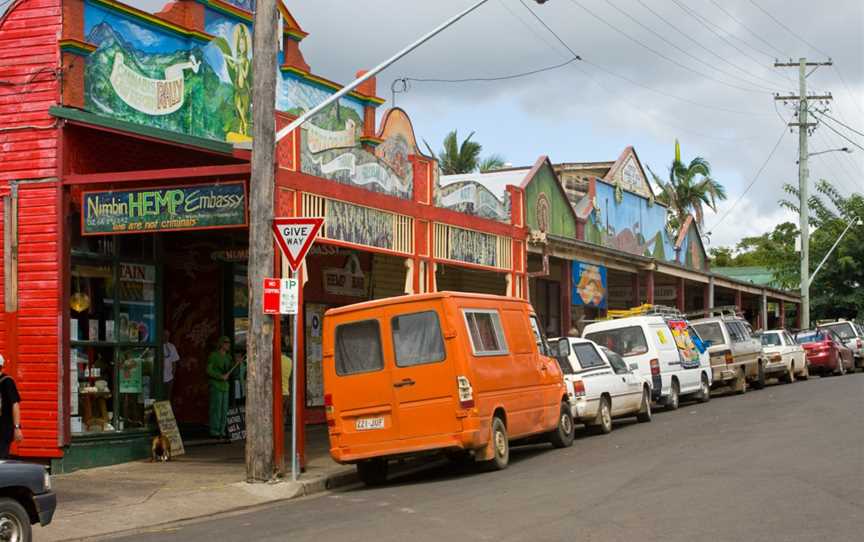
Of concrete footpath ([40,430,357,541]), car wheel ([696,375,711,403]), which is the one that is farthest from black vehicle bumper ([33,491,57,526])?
car wheel ([696,375,711,403])

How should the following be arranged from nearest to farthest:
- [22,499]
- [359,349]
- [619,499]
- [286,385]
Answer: [22,499], [619,499], [359,349], [286,385]

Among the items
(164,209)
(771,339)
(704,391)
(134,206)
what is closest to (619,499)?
(164,209)

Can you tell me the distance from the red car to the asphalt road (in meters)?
19.8

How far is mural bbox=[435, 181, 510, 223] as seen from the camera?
2122 cm

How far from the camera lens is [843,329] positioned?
4203 centimetres

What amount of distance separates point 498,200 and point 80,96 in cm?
1029

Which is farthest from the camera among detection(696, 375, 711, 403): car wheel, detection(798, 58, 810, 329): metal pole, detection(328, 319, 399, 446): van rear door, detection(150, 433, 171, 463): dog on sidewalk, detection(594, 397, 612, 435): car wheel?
detection(798, 58, 810, 329): metal pole

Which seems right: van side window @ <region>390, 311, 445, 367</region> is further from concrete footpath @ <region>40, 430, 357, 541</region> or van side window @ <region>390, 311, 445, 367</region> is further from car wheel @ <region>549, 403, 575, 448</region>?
car wheel @ <region>549, 403, 575, 448</region>

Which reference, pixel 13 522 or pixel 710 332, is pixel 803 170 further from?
pixel 13 522

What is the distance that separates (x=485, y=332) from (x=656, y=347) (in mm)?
9539

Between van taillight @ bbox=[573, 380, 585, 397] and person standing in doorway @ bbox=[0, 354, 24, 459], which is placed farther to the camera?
van taillight @ bbox=[573, 380, 585, 397]

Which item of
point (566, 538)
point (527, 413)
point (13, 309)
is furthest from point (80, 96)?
point (566, 538)

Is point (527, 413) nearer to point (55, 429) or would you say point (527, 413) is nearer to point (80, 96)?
point (55, 429)

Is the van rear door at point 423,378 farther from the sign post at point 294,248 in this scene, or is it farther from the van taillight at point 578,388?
the van taillight at point 578,388
